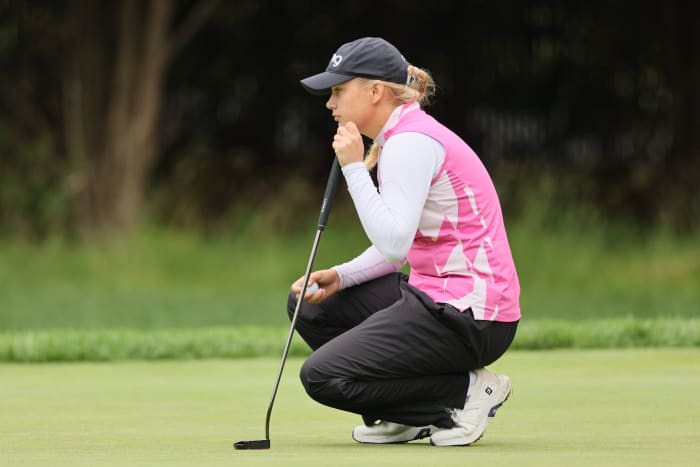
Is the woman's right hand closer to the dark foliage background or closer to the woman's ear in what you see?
the woman's ear

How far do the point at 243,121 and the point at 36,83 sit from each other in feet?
7.73

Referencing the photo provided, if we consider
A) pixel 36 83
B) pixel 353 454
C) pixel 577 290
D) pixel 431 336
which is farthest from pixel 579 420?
pixel 36 83

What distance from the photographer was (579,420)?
4.95m

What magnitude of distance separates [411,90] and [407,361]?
0.79 m

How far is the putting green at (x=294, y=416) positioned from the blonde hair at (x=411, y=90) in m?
0.84

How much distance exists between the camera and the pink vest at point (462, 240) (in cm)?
449

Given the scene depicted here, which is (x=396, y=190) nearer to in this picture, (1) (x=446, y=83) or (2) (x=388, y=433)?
(2) (x=388, y=433)

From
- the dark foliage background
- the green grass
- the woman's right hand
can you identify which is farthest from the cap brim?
the dark foliage background

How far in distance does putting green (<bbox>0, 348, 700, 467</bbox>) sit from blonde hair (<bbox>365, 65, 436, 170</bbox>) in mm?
842

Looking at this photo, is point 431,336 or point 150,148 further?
point 150,148

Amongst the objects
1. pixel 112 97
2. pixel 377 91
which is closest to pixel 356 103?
pixel 377 91

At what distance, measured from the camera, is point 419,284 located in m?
4.58

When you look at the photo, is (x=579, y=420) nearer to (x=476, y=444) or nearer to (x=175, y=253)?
(x=476, y=444)

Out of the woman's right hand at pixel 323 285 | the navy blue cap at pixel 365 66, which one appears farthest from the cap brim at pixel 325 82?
the woman's right hand at pixel 323 285
